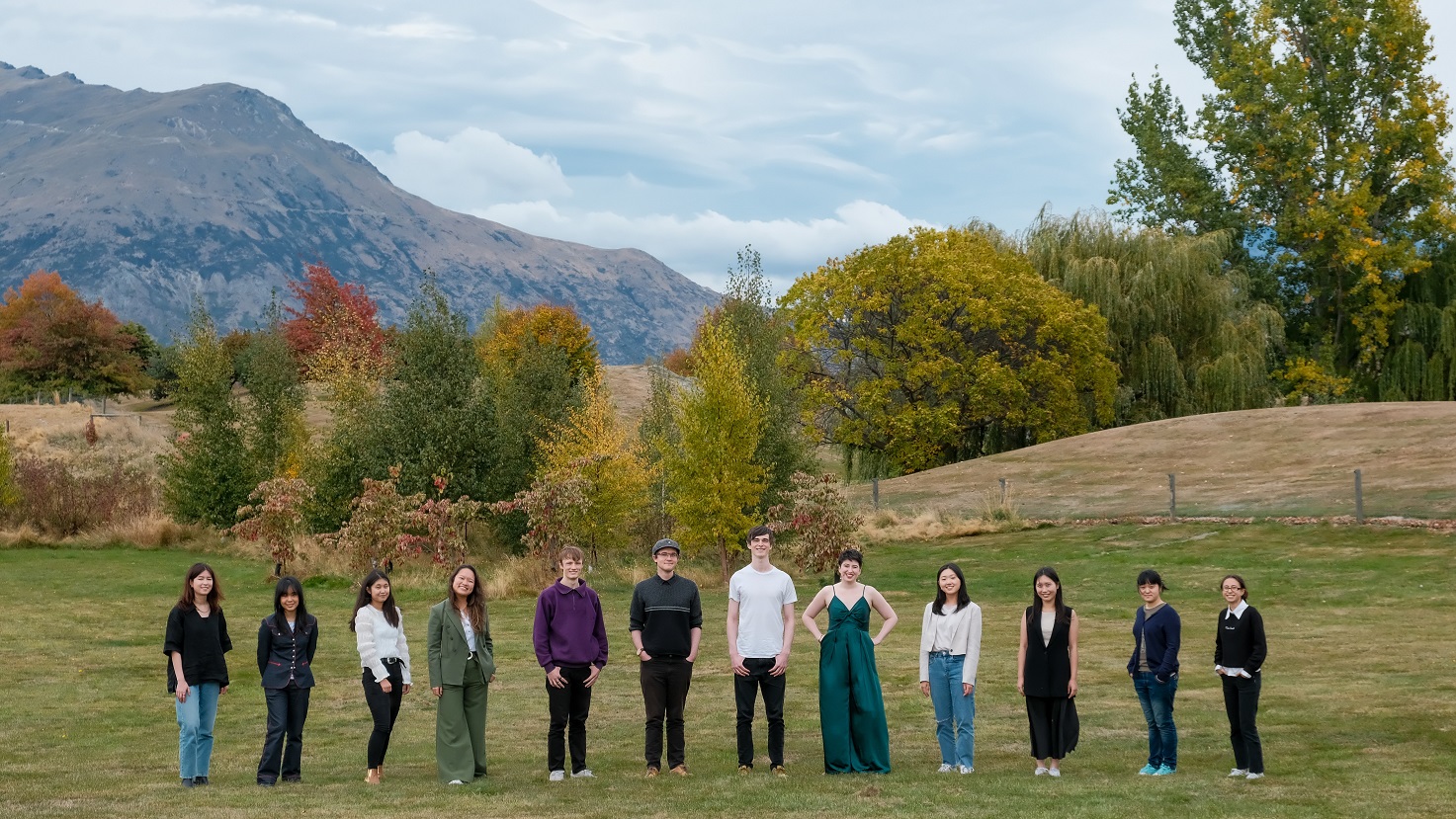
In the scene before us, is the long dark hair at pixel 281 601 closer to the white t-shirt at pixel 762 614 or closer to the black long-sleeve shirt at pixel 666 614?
the black long-sleeve shirt at pixel 666 614

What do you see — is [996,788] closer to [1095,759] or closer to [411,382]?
[1095,759]

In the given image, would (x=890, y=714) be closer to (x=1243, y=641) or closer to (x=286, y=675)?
(x=1243, y=641)

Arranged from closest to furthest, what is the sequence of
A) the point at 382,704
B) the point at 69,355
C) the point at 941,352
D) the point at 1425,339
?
the point at 382,704
the point at 941,352
the point at 1425,339
the point at 69,355

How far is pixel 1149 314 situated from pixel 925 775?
141 feet

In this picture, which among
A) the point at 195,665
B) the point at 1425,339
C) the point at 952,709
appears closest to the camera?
the point at 195,665

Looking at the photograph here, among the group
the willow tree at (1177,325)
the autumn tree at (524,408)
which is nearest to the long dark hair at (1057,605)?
the autumn tree at (524,408)

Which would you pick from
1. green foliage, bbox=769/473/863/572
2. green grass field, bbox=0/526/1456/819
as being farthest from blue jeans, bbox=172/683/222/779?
green foliage, bbox=769/473/863/572

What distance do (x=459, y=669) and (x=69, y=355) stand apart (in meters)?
77.2

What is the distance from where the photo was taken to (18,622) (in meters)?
23.2

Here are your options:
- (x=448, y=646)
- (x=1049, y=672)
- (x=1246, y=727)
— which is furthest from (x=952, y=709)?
(x=448, y=646)

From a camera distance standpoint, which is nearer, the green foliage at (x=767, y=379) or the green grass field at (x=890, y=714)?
the green grass field at (x=890, y=714)

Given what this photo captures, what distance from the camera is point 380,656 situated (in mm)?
10203

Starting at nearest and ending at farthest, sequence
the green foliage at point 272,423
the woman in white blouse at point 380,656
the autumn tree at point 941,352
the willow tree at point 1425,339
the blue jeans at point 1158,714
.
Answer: the woman in white blouse at point 380,656 < the blue jeans at point 1158,714 < the green foliage at point 272,423 < the autumn tree at point 941,352 < the willow tree at point 1425,339

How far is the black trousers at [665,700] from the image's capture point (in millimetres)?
10359
